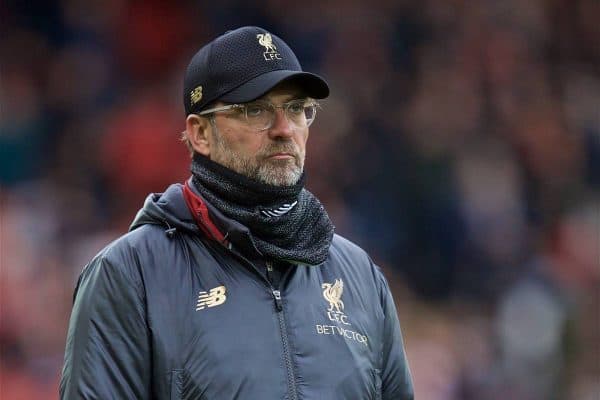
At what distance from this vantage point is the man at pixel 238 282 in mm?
3123

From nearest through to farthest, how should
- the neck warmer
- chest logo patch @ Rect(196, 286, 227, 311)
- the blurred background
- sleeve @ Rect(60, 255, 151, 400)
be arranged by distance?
sleeve @ Rect(60, 255, 151, 400), chest logo patch @ Rect(196, 286, 227, 311), the neck warmer, the blurred background

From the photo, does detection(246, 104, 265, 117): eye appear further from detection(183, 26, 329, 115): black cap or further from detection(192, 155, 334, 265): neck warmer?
detection(192, 155, 334, 265): neck warmer

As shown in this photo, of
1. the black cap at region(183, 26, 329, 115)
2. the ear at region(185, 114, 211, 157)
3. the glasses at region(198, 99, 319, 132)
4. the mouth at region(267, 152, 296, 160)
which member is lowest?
the mouth at region(267, 152, 296, 160)

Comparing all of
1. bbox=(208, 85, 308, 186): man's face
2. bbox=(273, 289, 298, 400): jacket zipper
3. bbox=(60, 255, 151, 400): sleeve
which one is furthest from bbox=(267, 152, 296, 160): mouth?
bbox=(60, 255, 151, 400): sleeve

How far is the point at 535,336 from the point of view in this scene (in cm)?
838

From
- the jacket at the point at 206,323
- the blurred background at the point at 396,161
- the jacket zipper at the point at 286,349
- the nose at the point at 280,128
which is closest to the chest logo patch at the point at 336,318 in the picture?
the jacket at the point at 206,323

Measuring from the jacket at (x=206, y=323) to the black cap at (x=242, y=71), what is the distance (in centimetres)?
28

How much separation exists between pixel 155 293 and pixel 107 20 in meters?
5.76

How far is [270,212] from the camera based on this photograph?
3377 millimetres

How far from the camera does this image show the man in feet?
10.2

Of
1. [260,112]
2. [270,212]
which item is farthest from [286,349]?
[260,112]

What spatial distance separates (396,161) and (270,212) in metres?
5.59

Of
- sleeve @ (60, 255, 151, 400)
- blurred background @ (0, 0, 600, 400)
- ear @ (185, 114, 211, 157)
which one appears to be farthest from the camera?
blurred background @ (0, 0, 600, 400)

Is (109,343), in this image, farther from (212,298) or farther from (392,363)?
(392,363)
